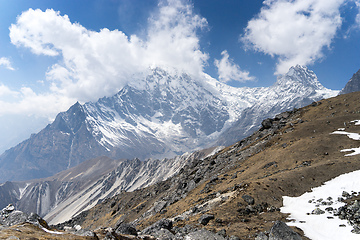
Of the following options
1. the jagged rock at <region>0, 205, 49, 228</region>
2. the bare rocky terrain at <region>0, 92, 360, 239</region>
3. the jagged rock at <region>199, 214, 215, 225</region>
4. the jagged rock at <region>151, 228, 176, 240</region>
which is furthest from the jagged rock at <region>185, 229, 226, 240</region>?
the jagged rock at <region>0, 205, 49, 228</region>

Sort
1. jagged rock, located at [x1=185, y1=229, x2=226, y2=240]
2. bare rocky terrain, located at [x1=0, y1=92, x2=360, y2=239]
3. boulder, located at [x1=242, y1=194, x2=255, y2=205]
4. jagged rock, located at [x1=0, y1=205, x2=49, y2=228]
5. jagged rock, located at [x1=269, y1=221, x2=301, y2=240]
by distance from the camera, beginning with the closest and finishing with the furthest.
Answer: jagged rock, located at [x1=0, y1=205, x2=49, y2=228]
jagged rock, located at [x1=269, y1=221, x2=301, y2=240]
jagged rock, located at [x1=185, y1=229, x2=226, y2=240]
bare rocky terrain, located at [x1=0, y1=92, x2=360, y2=239]
boulder, located at [x1=242, y1=194, x2=255, y2=205]

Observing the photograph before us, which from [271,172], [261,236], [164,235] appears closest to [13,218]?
[164,235]

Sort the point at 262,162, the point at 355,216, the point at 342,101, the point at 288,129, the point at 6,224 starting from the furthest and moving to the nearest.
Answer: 1. the point at 342,101
2. the point at 288,129
3. the point at 262,162
4. the point at 355,216
5. the point at 6,224

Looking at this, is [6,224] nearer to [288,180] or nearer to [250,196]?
[250,196]

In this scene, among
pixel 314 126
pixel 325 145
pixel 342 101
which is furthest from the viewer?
pixel 342 101

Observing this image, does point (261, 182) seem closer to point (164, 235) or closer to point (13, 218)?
point (164, 235)

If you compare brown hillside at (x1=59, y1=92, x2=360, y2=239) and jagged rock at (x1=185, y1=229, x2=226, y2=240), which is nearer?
jagged rock at (x1=185, y1=229, x2=226, y2=240)

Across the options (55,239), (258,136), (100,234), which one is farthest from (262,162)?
(55,239)

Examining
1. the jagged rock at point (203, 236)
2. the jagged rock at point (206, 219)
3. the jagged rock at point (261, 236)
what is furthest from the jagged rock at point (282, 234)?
the jagged rock at point (206, 219)

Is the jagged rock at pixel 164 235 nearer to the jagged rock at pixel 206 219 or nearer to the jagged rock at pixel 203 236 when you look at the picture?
the jagged rock at pixel 203 236

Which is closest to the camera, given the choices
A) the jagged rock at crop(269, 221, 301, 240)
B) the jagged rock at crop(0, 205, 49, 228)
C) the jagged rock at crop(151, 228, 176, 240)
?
the jagged rock at crop(0, 205, 49, 228)

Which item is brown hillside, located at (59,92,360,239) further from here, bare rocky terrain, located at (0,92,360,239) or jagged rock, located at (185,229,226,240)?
jagged rock, located at (185,229,226,240)

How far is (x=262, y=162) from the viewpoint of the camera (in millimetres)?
58469

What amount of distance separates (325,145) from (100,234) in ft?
178
